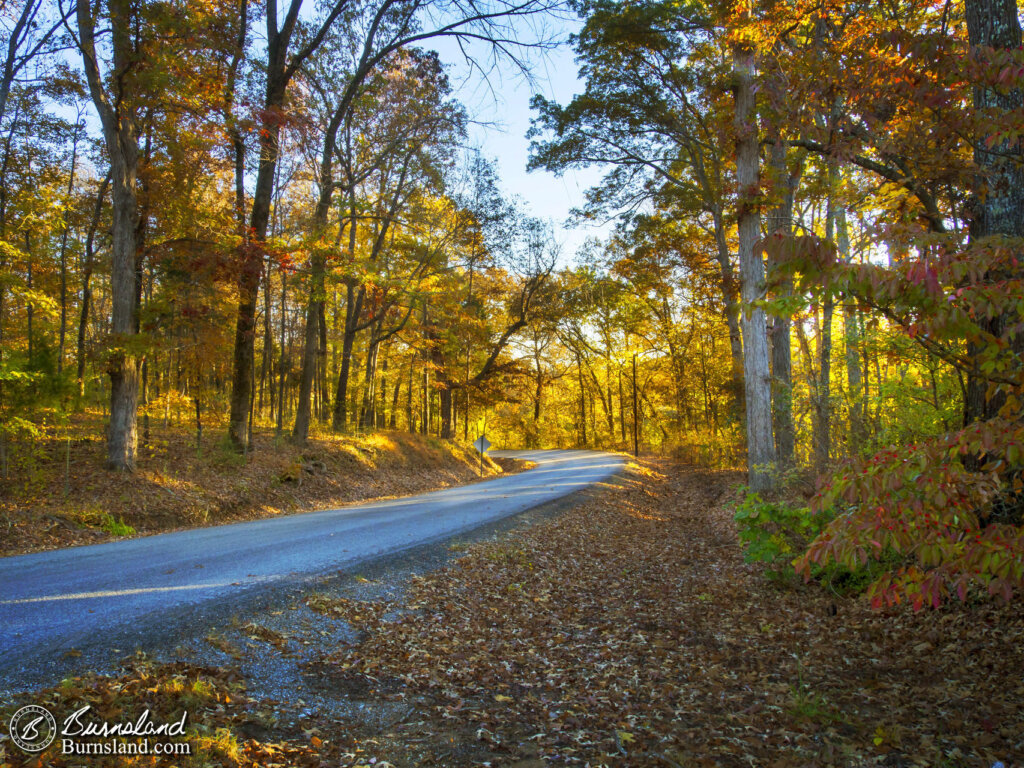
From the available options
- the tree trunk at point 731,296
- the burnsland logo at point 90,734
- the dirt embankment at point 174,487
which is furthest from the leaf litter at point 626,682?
the tree trunk at point 731,296

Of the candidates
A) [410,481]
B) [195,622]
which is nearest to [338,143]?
[410,481]

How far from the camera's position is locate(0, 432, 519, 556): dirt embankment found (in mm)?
8305

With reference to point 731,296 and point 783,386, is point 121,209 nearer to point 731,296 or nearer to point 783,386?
point 783,386

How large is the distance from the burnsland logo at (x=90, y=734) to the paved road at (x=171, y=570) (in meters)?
0.93

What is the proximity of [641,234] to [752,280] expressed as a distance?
26.0 ft

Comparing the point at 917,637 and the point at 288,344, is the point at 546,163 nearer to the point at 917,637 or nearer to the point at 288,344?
the point at 917,637

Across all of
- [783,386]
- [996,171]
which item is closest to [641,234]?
[783,386]

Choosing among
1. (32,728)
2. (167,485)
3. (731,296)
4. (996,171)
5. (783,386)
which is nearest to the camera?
(32,728)

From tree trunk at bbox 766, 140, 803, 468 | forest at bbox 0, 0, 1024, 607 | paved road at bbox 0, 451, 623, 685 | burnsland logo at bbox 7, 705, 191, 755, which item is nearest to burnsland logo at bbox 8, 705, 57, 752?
burnsland logo at bbox 7, 705, 191, 755

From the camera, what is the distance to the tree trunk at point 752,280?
9.88 metres

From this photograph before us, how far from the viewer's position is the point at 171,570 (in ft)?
19.4

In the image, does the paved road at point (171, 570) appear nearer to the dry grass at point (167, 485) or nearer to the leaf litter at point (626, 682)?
the leaf litter at point (626, 682)

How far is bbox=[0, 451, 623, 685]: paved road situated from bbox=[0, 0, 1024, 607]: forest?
345cm

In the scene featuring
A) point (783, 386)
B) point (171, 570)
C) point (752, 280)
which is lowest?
point (171, 570)
